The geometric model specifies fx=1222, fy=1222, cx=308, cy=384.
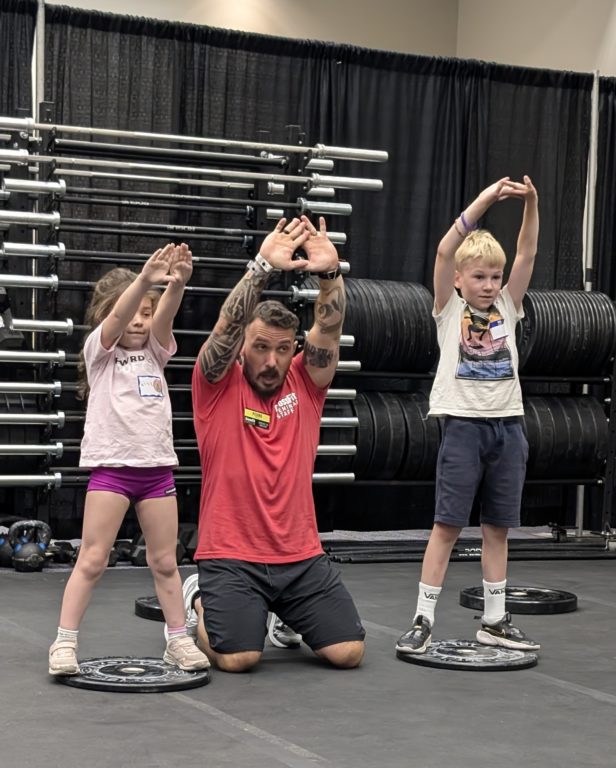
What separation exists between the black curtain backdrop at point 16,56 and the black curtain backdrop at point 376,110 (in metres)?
0.12

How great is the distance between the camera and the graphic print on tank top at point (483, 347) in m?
3.86

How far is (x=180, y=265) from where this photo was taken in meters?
3.38

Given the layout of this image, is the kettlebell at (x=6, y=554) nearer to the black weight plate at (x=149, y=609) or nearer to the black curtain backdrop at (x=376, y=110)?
the black weight plate at (x=149, y=609)

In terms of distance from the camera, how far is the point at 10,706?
10.1 feet

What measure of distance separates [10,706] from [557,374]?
425cm

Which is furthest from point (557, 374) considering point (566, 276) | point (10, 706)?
point (10, 706)

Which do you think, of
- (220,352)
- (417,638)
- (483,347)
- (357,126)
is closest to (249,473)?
(220,352)

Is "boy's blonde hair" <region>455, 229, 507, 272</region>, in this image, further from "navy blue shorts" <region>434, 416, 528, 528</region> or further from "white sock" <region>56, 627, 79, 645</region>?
"white sock" <region>56, 627, 79, 645</region>

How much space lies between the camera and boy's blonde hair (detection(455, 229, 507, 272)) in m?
3.80

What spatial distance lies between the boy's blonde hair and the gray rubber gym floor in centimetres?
125

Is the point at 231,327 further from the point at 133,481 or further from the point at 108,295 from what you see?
the point at 133,481

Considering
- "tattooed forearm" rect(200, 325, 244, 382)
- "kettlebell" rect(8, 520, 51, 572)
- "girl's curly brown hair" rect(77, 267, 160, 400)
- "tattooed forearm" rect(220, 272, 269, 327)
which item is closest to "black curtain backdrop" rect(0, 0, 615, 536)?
"kettlebell" rect(8, 520, 51, 572)

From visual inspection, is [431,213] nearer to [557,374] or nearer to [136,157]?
[557,374]

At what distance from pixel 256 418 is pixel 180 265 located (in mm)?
565
